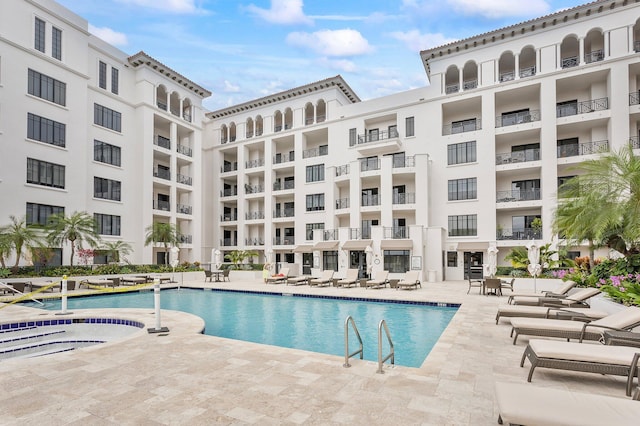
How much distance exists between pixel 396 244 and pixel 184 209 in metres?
20.8

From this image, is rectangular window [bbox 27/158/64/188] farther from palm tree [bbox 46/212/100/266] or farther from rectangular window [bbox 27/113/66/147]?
palm tree [bbox 46/212/100/266]

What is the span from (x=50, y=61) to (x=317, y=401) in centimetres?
3053

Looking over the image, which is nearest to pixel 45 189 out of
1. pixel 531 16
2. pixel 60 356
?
pixel 60 356

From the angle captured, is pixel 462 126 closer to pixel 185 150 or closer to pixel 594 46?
pixel 594 46

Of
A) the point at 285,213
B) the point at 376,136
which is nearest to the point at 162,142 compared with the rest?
the point at 285,213

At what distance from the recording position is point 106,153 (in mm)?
28969

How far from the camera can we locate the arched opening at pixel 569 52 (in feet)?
83.2

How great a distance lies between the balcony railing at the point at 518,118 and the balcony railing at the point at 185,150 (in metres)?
27.9

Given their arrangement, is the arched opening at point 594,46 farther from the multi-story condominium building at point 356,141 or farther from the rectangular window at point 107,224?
the rectangular window at point 107,224

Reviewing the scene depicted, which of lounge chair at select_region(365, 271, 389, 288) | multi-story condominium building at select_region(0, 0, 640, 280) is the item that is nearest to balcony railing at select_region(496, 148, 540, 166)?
multi-story condominium building at select_region(0, 0, 640, 280)

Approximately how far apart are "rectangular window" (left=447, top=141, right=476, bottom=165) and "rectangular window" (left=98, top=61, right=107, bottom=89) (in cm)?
2836

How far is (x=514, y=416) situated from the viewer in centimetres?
322

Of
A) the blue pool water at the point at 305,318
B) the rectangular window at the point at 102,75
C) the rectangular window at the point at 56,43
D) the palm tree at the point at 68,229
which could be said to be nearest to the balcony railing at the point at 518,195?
the blue pool water at the point at 305,318

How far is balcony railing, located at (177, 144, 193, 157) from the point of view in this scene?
1374 inches
